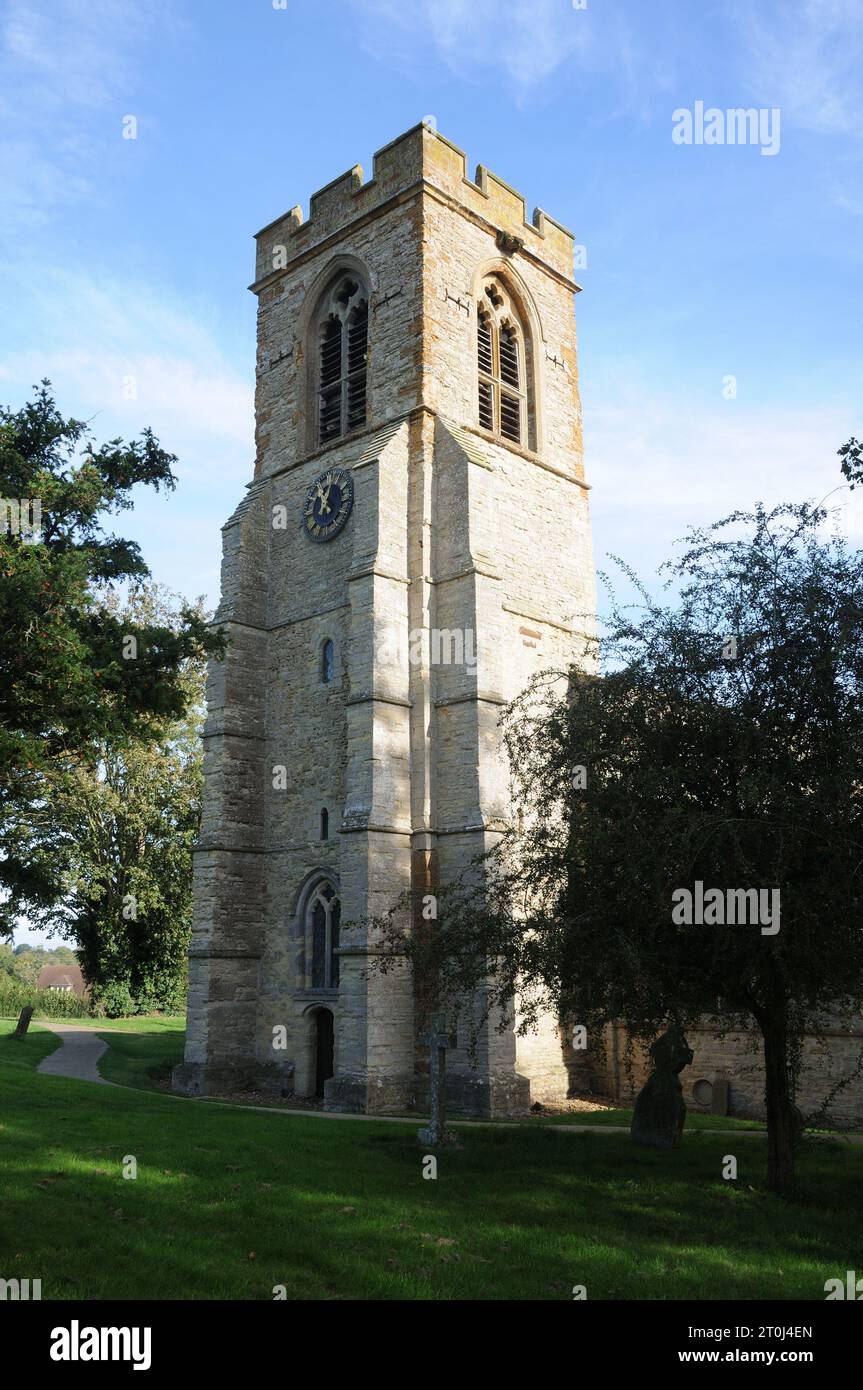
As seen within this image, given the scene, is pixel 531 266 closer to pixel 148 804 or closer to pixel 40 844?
pixel 148 804

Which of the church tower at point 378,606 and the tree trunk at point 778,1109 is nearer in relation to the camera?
the tree trunk at point 778,1109

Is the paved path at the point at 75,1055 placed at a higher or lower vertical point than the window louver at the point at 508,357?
lower

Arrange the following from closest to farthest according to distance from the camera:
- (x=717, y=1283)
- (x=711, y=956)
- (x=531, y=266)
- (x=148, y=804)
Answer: (x=717, y=1283), (x=711, y=956), (x=531, y=266), (x=148, y=804)

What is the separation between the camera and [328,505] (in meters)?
23.3

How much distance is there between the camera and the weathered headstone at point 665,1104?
45.3 ft

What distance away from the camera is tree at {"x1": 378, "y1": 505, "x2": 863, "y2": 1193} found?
32.5 feet

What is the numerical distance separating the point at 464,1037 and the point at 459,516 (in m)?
10.3

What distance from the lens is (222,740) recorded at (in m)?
23.0

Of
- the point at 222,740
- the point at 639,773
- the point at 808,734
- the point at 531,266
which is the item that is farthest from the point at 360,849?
the point at 531,266

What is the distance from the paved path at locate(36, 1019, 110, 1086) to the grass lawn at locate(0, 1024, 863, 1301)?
25.0ft

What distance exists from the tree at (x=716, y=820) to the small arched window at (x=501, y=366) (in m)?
13.6

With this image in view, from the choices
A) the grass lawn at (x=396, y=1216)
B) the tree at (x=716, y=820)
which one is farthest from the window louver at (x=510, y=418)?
the grass lawn at (x=396, y=1216)
